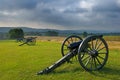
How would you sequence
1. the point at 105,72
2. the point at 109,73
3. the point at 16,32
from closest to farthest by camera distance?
the point at 109,73 → the point at 105,72 → the point at 16,32

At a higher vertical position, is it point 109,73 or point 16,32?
point 109,73

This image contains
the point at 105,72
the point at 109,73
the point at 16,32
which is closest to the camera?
the point at 109,73

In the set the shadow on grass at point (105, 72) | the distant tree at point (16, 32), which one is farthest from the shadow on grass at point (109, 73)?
the distant tree at point (16, 32)

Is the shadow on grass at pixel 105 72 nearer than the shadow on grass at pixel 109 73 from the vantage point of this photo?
No

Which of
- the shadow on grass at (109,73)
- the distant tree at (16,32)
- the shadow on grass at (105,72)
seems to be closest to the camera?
the shadow on grass at (109,73)

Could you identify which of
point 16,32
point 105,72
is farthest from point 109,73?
point 16,32

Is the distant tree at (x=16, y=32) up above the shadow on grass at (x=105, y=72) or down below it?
below

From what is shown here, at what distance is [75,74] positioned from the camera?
13516 mm

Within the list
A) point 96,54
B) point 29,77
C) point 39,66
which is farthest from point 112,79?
point 39,66

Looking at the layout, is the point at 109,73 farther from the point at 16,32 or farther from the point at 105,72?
the point at 16,32

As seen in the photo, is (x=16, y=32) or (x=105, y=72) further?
(x=16, y=32)

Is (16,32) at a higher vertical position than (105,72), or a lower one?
lower

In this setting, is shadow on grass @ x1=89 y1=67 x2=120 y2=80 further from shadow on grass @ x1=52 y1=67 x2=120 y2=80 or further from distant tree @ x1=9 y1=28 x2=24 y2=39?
distant tree @ x1=9 y1=28 x2=24 y2=39

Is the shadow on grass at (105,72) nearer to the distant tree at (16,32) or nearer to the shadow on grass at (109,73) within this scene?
the shadow on grass at (109,73)
